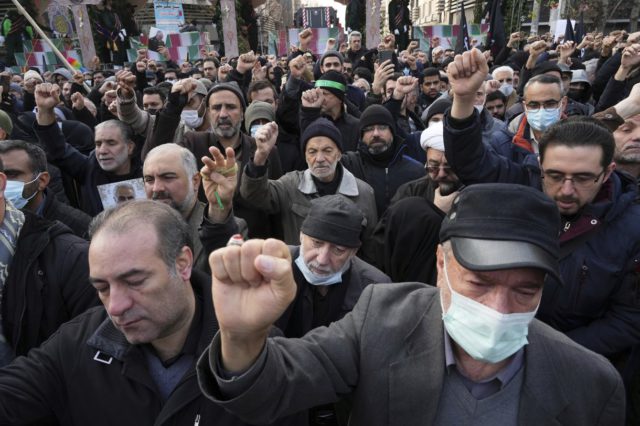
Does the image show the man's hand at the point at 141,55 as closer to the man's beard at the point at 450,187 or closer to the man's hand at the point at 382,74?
the man's hand at the point at 382,74

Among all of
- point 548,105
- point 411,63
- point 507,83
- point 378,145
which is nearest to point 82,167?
point 378,145

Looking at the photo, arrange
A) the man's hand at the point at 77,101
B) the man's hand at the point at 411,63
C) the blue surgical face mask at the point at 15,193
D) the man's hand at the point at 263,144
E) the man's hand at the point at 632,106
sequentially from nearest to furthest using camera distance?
the blue surgical face mask at the point at 15,193 < the man's hand at the point at 632,106 < the man's hand at the point at 263,144 < the man's hand at the point at 77,101 < the man's hand at the point at 411,63

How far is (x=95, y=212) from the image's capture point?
399cm

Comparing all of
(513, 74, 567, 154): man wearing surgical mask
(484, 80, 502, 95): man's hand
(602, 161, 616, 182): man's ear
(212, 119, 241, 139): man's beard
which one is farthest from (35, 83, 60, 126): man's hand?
(484, 80, 502, 95): man's hand

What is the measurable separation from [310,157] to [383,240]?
103cm

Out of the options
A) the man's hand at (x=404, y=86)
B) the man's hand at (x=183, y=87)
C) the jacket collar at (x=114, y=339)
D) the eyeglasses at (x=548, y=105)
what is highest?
the man's hand at (x=183, y=87)

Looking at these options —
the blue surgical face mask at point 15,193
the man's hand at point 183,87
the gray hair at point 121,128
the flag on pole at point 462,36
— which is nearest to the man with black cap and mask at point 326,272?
the blue surgical face mask at point 15,193

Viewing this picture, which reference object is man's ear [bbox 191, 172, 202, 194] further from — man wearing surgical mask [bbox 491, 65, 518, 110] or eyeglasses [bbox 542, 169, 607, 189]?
man wearing surgical mask [bbox 491, 65, 518, 110]

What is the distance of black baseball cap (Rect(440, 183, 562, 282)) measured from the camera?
124cm

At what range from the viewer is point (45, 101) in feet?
12.4

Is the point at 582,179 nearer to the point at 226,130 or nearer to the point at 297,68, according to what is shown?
the point at 226,130

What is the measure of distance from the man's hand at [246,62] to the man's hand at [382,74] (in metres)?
2.64

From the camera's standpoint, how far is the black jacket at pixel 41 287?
85.1 inches

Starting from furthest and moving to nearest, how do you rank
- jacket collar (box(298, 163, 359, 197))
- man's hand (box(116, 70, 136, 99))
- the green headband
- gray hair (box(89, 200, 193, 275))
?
the green headband
man's hand (box(116, 70, 136, 99))
jacket collar (box(298, 163, 359, 197))
gray hair (box(89, 200, 193, 275))
